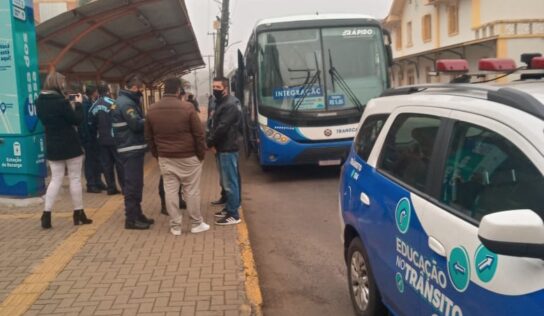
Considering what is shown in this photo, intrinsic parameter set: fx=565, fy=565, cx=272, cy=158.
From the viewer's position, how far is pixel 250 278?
4.81 meters

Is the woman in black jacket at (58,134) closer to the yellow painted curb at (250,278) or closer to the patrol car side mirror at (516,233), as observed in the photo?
the yellow painted curb at (250,278)

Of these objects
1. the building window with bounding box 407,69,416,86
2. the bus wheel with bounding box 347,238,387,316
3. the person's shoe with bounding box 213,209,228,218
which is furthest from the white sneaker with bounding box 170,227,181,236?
the building window with bounding box 407,69,416,86

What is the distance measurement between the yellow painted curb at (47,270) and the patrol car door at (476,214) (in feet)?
9.89

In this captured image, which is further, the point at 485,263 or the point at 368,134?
the point at 368,134

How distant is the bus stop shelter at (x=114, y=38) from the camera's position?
11297 mm

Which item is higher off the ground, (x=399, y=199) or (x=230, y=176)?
(x=399, y=199)

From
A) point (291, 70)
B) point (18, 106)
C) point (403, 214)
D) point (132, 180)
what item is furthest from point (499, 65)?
point (291, 70)

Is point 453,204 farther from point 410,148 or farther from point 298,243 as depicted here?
point 298,243

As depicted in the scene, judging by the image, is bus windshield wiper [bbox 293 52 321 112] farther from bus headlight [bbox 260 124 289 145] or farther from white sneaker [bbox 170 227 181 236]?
white sneaker [bbox 170 227 181 236]

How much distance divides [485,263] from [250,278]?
275cm

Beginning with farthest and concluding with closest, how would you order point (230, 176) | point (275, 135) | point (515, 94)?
1. point (275, 135)
2. point (230, 176)
3. point (515, 94)

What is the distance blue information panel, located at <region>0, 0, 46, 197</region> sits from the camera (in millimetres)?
7455

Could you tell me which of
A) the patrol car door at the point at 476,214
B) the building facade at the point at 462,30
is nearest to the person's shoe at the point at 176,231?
the patrol car door at the point at 476,214

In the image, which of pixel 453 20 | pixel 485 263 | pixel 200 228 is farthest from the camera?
pixel 453 20
